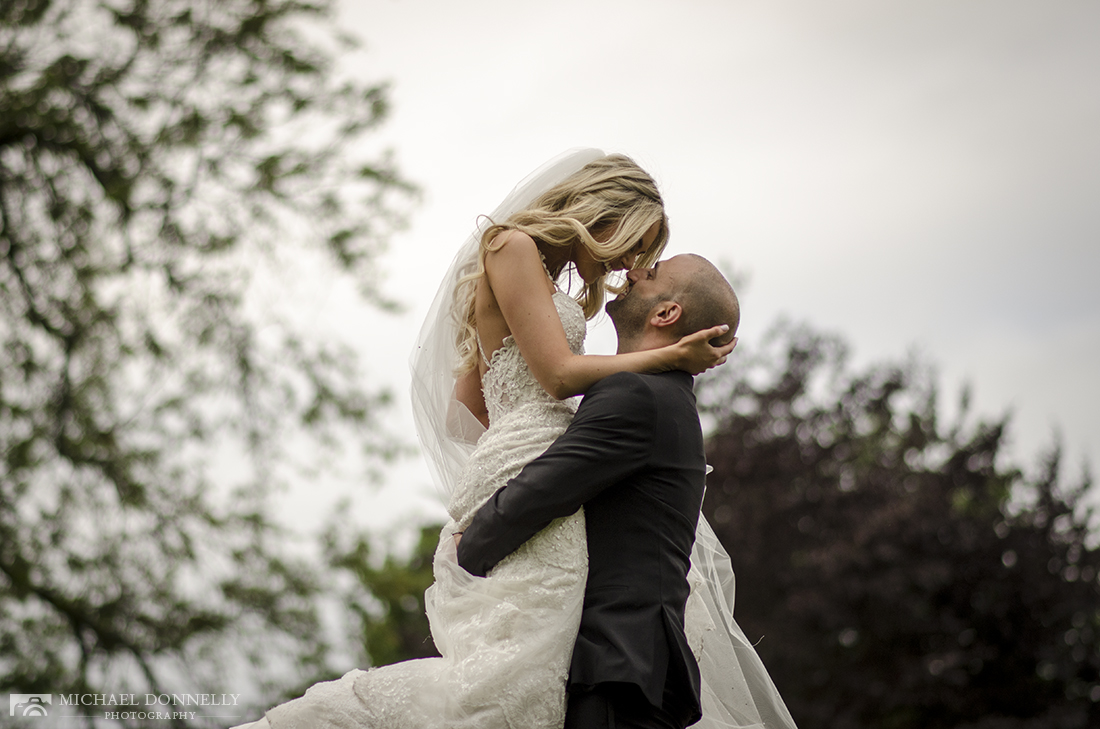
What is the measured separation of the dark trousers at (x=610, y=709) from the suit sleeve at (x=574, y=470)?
0.42 m

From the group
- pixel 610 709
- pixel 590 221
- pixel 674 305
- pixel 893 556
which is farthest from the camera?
pixel 893 556

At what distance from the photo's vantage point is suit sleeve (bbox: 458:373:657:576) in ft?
7.75

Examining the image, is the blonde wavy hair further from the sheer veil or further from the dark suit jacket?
the dark suit jacket

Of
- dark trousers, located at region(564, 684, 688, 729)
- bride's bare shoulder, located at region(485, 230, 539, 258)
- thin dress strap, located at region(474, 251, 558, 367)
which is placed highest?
bride's bare shoulder, located at region(485, 230, 539, 258)

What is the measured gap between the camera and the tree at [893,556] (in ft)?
43.2

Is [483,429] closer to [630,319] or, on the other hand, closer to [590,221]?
[630,319]

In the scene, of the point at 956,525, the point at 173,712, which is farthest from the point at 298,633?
the point at 956,525

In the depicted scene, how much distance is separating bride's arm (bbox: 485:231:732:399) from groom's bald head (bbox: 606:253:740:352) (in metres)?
0.09

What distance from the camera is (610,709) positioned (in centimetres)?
230

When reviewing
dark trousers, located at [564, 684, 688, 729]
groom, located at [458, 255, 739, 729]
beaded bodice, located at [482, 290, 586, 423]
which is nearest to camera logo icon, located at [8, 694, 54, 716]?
beaded bodice, located at [482, 290, 586, 423]

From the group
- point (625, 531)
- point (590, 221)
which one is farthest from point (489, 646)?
point (590, 221)

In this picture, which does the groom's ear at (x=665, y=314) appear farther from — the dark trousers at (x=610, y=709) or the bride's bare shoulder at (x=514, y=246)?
the dark trousers at (x=610, y=709)

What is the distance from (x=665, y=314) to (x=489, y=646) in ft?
3.55

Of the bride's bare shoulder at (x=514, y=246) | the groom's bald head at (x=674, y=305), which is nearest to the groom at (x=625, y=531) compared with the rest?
the groom's bald head at (x=674, y=305)
